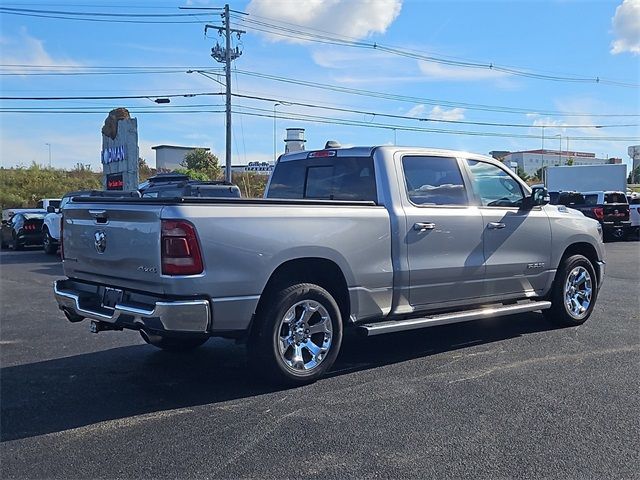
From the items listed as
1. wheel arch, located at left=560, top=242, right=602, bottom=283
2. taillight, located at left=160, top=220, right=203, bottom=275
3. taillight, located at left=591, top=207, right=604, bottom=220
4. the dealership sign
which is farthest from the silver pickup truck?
the dealership sign

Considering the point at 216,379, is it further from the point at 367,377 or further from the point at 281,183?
the point at 281,183

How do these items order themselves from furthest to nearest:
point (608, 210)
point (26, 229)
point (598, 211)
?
1. point (608, 210)
2. point (598, 211)
3. point (26, 229)

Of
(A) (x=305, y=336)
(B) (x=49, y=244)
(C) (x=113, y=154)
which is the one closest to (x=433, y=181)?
(A) (x=305, y=336)

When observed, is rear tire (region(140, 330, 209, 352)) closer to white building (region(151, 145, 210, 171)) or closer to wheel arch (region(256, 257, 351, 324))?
wheel arch (region(256, 257, 351, 324))

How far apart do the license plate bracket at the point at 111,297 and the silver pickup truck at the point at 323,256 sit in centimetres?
2

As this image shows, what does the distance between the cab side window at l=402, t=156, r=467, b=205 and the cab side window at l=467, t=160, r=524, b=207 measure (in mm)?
241

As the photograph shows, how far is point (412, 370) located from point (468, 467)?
2043 mm

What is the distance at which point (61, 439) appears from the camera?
423cm

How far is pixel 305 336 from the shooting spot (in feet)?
17.7

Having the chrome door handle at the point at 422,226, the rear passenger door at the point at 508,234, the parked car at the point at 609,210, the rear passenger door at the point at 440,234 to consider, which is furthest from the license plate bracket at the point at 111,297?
the parked car at the point at 609,210

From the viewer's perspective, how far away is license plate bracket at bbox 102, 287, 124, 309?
5086 mm

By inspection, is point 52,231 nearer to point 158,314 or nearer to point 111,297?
point 111,297

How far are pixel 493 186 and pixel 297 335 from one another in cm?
300

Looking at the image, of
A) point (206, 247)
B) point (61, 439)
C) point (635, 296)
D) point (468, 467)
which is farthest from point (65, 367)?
point (635, 296)
